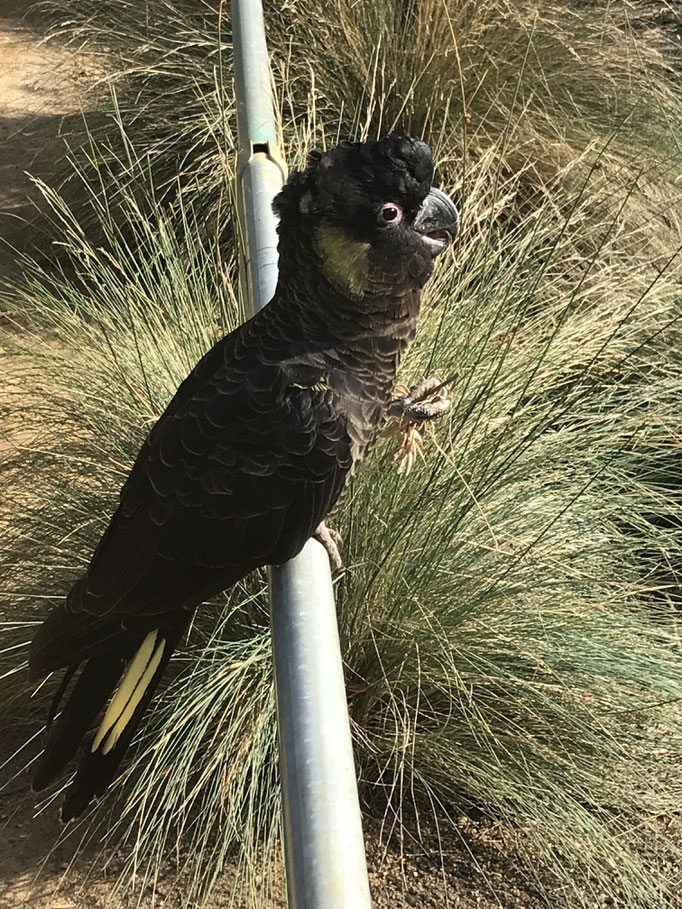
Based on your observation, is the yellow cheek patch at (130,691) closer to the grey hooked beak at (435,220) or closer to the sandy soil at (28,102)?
the grey hooked beak at (435,220)

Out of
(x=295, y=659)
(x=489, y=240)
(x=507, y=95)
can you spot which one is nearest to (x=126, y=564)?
(x=295, y=659)

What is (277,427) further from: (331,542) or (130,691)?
(130,691)

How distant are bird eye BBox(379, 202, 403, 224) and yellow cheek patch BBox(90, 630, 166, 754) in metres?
0.79

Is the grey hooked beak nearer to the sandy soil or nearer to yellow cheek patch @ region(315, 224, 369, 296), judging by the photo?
yellow cheek patch @ region(315, 224, 369, 296)

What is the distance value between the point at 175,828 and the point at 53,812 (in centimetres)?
30

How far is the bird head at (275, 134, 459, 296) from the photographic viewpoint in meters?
1.37

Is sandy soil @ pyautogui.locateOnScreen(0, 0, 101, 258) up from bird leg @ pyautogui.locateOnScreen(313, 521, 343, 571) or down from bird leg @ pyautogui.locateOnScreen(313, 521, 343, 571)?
up

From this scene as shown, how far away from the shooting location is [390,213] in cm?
139

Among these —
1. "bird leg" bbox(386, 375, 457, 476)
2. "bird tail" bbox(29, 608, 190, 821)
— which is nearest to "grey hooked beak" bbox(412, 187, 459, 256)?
"bird leg" bbox(386, 375, 457, 476)

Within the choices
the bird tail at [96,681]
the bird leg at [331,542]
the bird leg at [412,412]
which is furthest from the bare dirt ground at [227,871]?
the bird leg at [412,412]

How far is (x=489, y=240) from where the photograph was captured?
263 centimetres

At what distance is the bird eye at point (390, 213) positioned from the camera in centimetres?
138

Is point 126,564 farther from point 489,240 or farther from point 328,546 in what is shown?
point 489,240

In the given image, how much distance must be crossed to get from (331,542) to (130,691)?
443 millimetres
